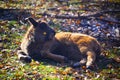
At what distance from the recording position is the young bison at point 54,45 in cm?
941

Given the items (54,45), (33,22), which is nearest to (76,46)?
(54,45)

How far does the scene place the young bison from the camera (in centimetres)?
941

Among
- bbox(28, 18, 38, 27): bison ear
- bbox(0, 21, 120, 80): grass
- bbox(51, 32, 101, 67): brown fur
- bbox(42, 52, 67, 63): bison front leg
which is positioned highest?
bbox(28, 18, 38, 27): bison ear

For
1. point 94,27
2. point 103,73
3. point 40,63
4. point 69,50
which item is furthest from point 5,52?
point 94,27

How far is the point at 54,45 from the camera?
972 cm

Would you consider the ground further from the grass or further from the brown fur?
the brown fur

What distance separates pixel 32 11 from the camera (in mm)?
15055

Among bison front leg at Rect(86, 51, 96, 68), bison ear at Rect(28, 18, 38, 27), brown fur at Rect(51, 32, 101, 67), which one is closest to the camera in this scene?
bison front leg at Rect(86, 51, 96, 68)

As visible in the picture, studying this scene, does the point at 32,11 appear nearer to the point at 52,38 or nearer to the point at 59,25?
the point at 59,25

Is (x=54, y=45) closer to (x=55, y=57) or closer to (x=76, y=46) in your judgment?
(x=55, y=57)

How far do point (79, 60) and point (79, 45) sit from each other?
0.50 meters

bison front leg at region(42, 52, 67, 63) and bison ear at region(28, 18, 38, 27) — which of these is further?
bison ear at region(28, 18, 38, 27)

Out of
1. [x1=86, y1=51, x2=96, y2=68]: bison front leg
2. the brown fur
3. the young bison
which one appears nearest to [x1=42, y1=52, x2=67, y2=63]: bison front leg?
the young bison

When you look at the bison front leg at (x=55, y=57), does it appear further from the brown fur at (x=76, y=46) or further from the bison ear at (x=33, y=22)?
the bison ear at (x=33, y=22)
